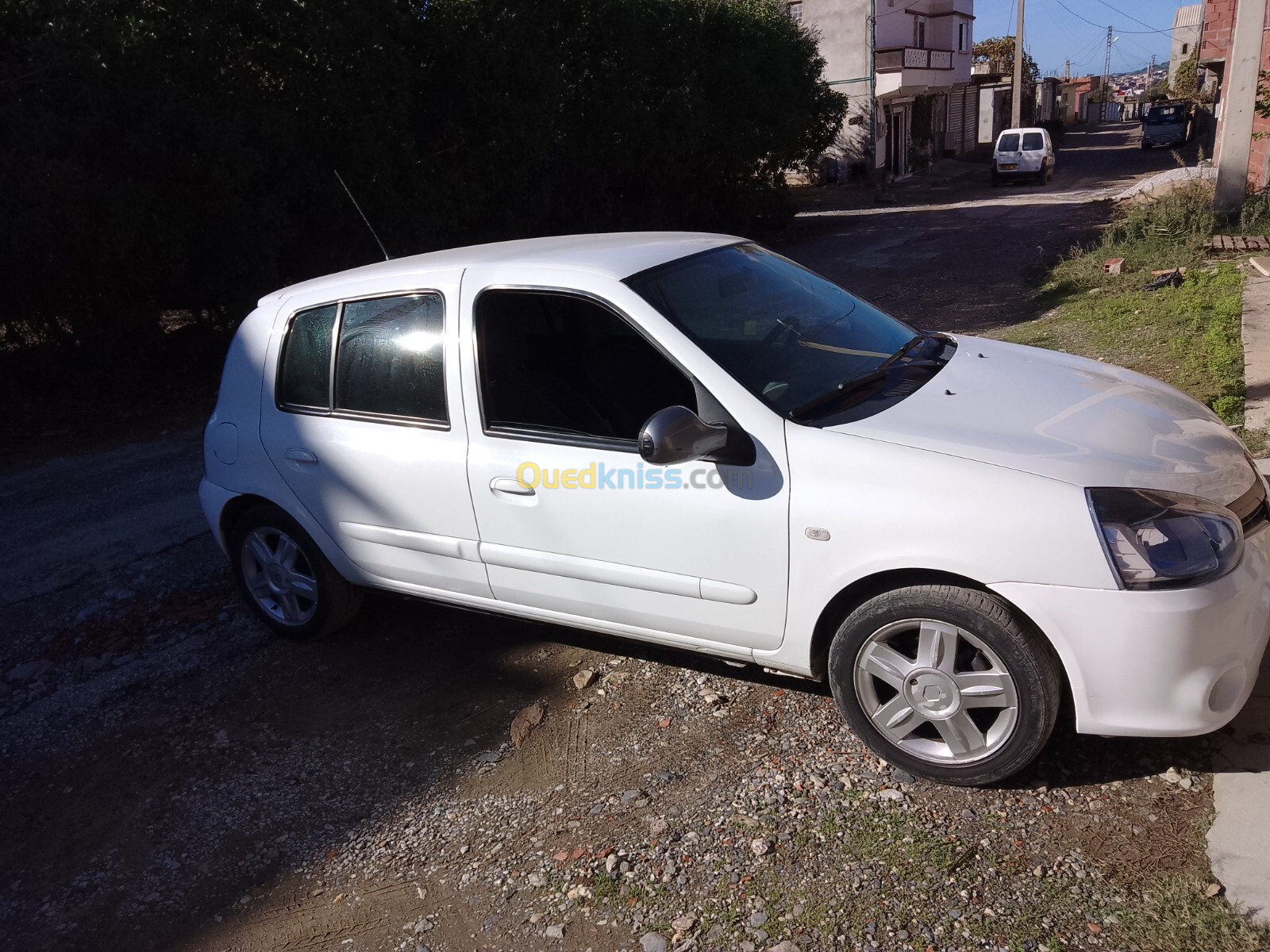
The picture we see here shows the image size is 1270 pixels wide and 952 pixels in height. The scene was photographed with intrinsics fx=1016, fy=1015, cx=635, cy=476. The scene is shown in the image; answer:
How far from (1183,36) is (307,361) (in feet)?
225

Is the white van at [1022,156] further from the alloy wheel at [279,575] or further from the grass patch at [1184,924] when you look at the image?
the grass patch at [1184,924]

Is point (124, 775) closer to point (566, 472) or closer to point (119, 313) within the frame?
point (566, 472)

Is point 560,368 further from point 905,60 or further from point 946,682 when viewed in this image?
point 905,60

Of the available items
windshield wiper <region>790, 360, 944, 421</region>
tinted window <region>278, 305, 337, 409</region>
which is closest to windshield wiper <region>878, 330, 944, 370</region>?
windshield wiper <region>790, 360, 944, 421</region>

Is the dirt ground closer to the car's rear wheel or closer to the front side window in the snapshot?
the car's rear wheel

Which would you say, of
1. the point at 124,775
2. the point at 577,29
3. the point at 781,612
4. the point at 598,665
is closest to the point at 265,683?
the point at 124,775

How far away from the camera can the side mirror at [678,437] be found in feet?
10.7

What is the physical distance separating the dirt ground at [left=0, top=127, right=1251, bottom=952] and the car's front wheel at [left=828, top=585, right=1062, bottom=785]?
6.2 inches

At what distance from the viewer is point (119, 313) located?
33.7 ft

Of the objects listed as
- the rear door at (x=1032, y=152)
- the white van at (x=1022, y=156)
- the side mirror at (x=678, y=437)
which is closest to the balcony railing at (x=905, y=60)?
the white van at (x=1022, y=156)

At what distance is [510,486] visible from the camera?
383 cm

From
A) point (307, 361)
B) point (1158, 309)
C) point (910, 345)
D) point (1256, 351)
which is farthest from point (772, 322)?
point (1158, 309)

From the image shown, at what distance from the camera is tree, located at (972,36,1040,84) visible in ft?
180

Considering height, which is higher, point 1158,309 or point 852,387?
point 852,387
